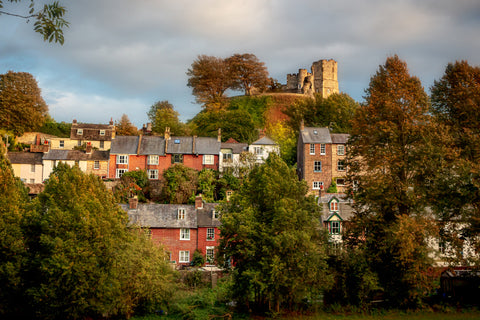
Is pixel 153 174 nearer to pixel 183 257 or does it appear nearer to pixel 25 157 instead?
pixel 25 157

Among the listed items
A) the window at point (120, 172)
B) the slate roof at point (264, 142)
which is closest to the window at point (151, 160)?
the window at point (120, 172)

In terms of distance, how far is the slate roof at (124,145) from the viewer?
5288 centimetres

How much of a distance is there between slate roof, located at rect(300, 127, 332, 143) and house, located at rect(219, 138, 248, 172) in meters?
7.56

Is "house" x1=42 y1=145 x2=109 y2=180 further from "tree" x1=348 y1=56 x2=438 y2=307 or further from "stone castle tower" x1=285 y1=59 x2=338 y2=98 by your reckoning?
"stone castle tower" x1=285 y1=59 x2=338 y2=98

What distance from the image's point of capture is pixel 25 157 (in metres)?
52.9

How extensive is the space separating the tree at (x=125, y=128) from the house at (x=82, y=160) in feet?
42.6

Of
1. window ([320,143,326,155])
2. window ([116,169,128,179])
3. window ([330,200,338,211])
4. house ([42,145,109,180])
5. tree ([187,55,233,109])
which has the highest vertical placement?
tree ([187,55,233,109])

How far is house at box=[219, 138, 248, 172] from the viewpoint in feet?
170

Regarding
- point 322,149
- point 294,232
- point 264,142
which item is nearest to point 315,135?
point 322,149

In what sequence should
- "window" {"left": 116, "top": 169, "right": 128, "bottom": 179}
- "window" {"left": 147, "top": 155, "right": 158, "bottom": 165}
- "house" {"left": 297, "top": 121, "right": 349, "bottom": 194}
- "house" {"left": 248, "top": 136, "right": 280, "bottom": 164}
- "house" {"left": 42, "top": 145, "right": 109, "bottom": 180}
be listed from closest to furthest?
"house" {"left": 297, "top": 121, "right": 349, "bottom": 194}, "house" {"left": 42, "top": 145, "right": 109, "bottom": 180}, "window" {"left": 116, "top": 169, "right": 128, "bottom": 179}, "window" {"left": 147, "top": 155, "right": 158, "bottom": 165}, "house" {"left": 248, "top": 136, "right": 280, "bottom": 164}

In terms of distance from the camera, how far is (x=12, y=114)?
204ft

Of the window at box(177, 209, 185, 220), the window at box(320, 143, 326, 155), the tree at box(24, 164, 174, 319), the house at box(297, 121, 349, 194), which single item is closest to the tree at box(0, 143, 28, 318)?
the tree at box(24, 164, 174, 319)

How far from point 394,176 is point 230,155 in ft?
98.0

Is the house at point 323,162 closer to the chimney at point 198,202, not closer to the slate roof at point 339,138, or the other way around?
the slate roof at point 339,138
